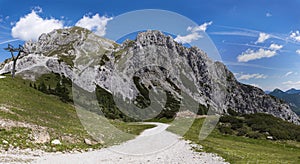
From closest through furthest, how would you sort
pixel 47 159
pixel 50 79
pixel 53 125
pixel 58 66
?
pixel 47 159 < pixel 53 125 < pixel 50 79 < pixel 58 66

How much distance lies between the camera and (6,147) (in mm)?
22344

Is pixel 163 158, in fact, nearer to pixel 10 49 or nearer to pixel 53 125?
pixel 53 125

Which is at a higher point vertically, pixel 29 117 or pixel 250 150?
pixel 29 117

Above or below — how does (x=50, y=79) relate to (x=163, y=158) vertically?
above

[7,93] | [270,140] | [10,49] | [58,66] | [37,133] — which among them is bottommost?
[270,140]

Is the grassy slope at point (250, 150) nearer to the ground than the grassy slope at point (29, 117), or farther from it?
nearer to the ground

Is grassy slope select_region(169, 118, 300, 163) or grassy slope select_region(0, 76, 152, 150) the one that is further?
grassy slope select_region(0, 76, 152, 150)

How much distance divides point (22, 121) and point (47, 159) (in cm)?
1296

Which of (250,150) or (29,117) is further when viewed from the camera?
(250,150)

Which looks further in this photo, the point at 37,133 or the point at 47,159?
the point at 37,133

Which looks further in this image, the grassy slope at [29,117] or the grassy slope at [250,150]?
the grassy slope at [29,117]

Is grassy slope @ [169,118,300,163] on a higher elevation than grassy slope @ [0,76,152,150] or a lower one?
lower

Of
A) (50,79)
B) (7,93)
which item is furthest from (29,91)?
(50,79)

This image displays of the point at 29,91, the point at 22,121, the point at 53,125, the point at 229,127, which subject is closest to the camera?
the point at 22,121
